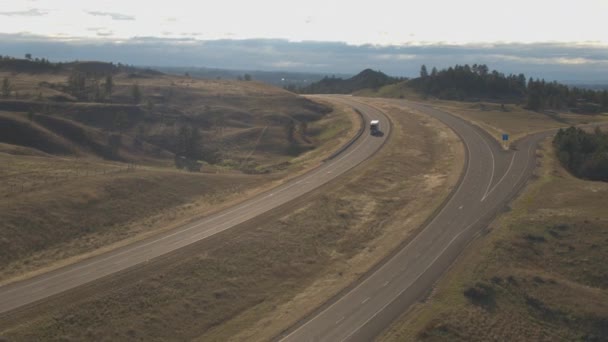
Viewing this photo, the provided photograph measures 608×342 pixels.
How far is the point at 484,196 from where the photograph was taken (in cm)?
6228

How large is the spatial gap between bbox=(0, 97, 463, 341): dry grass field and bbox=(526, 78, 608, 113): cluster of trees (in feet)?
318

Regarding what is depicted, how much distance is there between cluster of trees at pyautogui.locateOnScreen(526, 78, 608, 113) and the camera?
480ft

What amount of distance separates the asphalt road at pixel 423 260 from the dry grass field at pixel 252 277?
1606 millimetres

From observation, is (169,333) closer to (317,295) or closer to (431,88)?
(317,295)

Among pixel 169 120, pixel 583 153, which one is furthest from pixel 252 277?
pixel 169 120

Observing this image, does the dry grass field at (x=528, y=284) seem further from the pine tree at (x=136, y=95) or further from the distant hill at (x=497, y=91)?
the distant hill at (x=497, y=91)

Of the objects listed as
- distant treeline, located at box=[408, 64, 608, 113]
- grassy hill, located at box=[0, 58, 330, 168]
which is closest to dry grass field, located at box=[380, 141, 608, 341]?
grassy hill, located at box=[0, 58, 330, 168]

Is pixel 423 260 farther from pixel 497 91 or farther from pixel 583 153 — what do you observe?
pixel 497 91

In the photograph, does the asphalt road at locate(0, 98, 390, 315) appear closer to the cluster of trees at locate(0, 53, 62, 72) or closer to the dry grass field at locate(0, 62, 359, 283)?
the dry grass field at locate(0, 62, 359, 283)

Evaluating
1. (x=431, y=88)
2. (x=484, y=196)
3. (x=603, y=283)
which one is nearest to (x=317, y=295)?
(x=603, y=283)

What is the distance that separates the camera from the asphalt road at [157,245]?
121ft

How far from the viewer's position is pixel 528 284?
41375 millimetres

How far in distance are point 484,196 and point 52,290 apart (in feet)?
165

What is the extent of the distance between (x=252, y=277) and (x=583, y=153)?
66104mm
